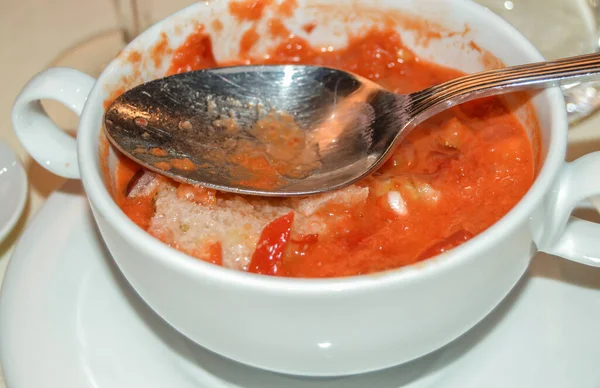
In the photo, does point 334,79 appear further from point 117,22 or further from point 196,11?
point 117,22

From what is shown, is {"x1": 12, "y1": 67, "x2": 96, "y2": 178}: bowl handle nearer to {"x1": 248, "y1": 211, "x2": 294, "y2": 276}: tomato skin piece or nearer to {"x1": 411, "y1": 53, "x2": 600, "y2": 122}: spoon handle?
{"x1": 248, "y1": 211, "x2": 294, "y2": 276}: tomato skin piece

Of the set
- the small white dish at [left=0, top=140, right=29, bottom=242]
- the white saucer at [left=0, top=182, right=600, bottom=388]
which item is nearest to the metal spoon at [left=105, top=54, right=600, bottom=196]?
the white saucer at [left=0, top=182, right=600, bottom=388]

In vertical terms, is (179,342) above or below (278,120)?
below

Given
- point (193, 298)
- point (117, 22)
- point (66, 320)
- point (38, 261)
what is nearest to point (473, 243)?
point (193, 298)

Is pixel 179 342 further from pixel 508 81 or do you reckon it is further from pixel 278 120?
pixel 508 81

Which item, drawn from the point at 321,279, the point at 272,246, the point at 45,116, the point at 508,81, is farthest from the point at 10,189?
the point at 508,81

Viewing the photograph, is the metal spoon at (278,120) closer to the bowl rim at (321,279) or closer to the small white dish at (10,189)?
the bowl rim at (321,279)
